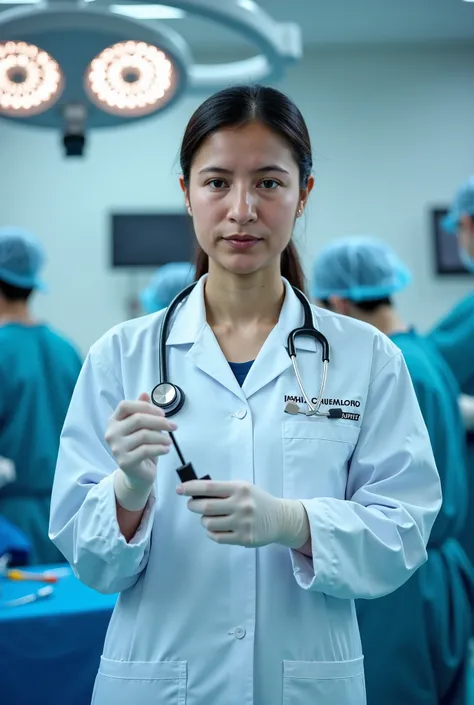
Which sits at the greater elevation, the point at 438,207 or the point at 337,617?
the point at 438,207

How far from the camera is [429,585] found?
5.78 ft

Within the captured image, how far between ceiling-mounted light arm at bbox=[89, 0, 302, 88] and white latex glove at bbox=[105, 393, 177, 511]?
31.5 inches

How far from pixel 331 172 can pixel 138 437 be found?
137 inches

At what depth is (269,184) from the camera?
106 centimetres

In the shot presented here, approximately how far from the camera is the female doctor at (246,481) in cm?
97

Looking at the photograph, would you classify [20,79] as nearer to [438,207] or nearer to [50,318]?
[50,318]

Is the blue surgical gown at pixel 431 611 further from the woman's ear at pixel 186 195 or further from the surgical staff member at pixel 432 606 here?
the woman's ear at pixel 186 195

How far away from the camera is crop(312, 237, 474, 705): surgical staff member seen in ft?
5.67

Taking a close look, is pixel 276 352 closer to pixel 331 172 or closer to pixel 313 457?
pixel 313 457

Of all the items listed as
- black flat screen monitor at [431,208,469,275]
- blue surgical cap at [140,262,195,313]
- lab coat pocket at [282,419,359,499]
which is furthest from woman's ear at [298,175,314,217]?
black flat screen monitor at [431,208,469,275]

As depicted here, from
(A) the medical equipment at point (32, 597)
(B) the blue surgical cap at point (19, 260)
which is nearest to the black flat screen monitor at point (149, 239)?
(B) the blue surgical cap at point (19, 260)

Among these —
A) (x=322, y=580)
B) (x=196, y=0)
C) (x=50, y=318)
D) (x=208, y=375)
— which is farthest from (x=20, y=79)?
(x=50, y=318)

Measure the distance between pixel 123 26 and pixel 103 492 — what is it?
87cm

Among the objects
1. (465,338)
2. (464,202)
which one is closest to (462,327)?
(465,338)
